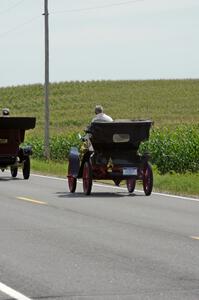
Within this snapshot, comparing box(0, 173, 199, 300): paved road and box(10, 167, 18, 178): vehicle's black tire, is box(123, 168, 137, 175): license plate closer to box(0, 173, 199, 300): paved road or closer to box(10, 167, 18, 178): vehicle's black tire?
box(0, 173, 199, 300): paved road

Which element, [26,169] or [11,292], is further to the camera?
[26,169]

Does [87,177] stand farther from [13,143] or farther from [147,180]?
[13,143]

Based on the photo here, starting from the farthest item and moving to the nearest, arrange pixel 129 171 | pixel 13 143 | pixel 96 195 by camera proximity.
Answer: pixel 13 143 → pixel 96 195 → pixel 129 171

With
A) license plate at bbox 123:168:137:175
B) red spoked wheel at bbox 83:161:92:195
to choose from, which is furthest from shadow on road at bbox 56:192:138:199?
license plate at bbox 123:168:137:175

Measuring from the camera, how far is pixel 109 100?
114562mm

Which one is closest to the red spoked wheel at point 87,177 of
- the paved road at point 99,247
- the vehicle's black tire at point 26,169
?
the paved road at point 99,247

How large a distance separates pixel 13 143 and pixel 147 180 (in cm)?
836

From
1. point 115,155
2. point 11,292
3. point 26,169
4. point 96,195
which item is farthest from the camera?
point 26,169

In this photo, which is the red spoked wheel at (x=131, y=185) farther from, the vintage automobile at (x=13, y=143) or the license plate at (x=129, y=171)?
the vintage automobile at (x=13, y=143)

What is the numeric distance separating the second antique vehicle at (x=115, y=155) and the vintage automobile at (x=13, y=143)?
21.4 feet

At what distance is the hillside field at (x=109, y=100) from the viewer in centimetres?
9444

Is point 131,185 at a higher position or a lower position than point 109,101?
higher

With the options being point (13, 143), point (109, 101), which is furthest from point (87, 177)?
point (109, 101)

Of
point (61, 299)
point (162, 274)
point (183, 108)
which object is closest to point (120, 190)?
point (162, 274)
